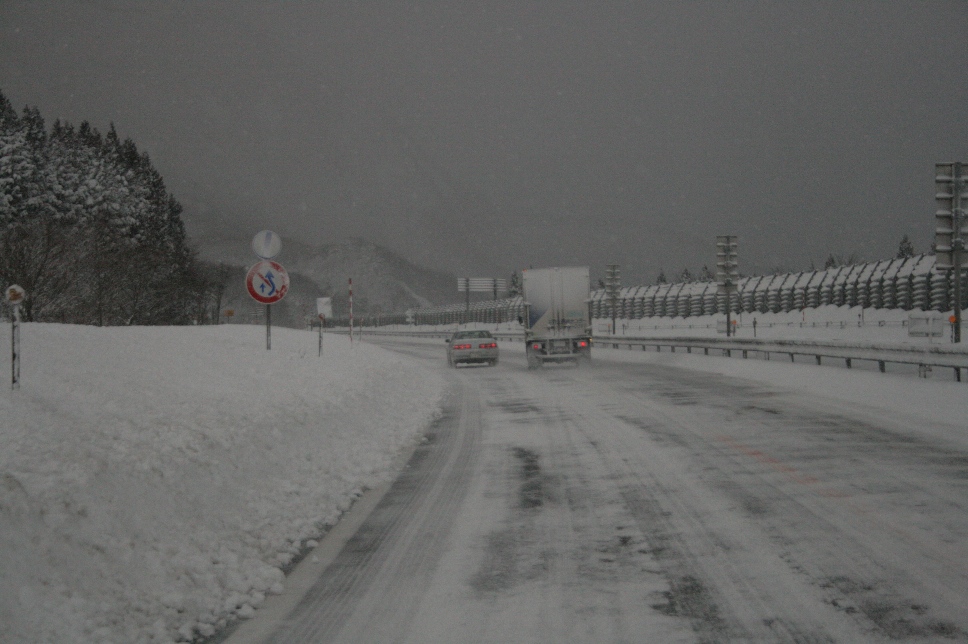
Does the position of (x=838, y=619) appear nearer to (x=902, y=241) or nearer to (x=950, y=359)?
(x=950, y=359)

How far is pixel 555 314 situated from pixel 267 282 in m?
13.2

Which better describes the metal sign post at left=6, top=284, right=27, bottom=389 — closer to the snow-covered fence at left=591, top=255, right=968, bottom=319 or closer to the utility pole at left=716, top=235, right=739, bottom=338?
the utility pole at left=716, top=235, right=739, bottom=338

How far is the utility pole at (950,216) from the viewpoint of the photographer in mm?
16891

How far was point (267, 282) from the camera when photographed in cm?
1480

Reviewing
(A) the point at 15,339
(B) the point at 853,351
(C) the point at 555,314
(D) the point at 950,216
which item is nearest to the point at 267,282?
(A) the point at 15,339

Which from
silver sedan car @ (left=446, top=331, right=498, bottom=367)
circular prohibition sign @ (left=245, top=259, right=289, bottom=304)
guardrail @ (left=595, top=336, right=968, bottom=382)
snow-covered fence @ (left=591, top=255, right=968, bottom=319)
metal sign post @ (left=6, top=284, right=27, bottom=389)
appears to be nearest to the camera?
metal sign post @ (left=6, top=284, right=27, bottom=389)

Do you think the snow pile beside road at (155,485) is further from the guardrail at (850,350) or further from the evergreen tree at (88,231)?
the evergreen tree at (88,231)

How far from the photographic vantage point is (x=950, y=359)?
15.7 meters

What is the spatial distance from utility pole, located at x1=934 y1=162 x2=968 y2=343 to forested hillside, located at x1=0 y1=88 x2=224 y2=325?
29.7 m

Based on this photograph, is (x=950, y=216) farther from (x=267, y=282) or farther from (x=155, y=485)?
(x=155, y=485)

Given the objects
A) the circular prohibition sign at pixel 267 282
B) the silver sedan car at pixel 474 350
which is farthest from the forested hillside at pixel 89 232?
the circular prohibition sign at pixel 267 282

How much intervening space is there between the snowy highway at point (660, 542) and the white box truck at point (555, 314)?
1501 cm

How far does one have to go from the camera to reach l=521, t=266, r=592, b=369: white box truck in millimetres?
26031

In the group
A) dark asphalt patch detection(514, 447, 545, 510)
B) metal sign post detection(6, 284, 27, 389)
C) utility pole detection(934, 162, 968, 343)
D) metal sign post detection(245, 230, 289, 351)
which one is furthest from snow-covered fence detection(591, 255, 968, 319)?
metal sign post detection(6, 284, 27, 389)
